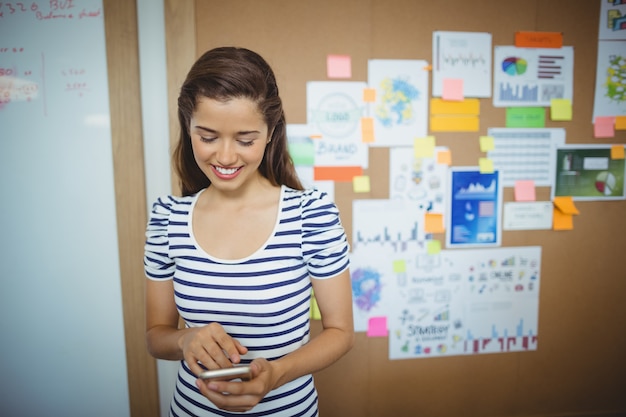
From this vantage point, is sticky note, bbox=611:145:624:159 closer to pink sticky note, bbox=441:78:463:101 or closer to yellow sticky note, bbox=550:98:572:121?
yellow sticky note, bbox=550:98:572:121

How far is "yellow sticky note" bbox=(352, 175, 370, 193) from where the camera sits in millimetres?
1480

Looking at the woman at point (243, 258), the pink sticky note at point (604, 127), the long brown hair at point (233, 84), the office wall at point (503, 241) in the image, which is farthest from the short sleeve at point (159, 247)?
the pink sticky note at point (604, 127)

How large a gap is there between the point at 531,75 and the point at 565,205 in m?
0.58

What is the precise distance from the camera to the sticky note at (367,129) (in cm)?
146

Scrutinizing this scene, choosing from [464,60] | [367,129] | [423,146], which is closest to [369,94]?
[367,129]

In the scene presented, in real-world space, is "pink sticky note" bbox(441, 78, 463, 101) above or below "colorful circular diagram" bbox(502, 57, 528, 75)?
below

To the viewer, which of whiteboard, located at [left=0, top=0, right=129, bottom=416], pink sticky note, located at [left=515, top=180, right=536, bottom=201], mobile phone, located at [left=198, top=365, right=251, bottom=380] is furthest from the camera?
pink sticky note, located at [left=515, top=180, right=536, bottom=201]

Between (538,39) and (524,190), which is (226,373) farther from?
(538,39)

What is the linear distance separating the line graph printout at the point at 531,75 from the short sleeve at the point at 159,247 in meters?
1.36

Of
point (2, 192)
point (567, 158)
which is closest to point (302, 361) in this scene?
point (2, 192)

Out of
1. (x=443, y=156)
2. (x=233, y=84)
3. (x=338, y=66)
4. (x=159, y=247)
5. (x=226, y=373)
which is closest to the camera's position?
(x=226, y=373)

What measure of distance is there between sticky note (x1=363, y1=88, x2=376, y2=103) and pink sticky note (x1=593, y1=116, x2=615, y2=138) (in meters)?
0.98

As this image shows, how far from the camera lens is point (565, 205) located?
160cm

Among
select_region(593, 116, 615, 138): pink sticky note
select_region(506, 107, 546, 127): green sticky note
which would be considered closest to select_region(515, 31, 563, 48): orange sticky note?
select_region(506, 107, 546, 127): green sticky note
